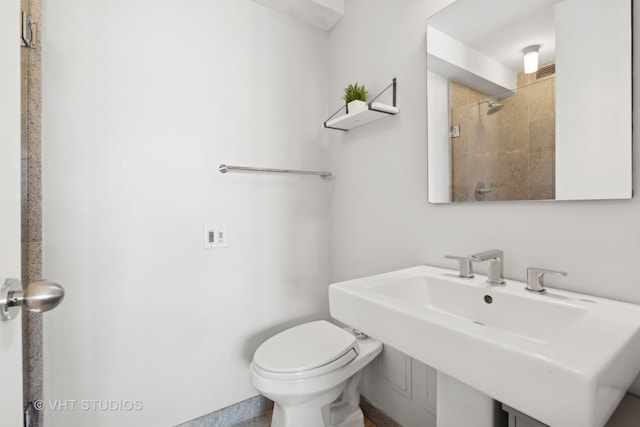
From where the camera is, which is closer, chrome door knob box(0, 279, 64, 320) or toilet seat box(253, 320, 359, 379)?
chrome door knob box(0, 279, 64, 320)

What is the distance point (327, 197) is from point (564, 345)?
1.43 meters

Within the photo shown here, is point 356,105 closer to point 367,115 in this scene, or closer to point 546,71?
point 367,115

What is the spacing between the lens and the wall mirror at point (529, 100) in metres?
0.79

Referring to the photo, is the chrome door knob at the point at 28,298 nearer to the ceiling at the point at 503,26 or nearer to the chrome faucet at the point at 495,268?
the chrome faucet at the point at 495,268

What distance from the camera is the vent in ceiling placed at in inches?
35.0

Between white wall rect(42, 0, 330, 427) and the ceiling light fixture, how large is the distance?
3.67 feet

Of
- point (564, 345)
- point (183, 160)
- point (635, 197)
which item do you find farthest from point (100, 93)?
point (635, 197)

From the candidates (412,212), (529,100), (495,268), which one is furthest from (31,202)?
(529,100)

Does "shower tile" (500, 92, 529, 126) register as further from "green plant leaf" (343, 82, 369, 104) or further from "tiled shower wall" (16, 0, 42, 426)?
"tiled shower wall" (16, 0, 42, 426)

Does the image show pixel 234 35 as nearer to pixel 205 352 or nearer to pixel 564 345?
pixel 205 352

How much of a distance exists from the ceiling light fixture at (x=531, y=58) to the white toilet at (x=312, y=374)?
1.21 meters

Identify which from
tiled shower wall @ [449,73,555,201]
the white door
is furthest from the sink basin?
the white door

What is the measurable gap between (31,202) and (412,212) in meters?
1.51

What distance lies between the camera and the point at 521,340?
0.54 metres
